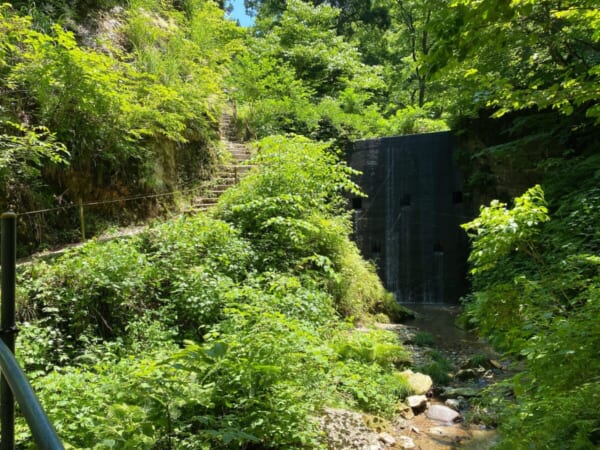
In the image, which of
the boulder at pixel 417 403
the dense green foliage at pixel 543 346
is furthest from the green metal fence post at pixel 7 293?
the boulder at pixel 417 403

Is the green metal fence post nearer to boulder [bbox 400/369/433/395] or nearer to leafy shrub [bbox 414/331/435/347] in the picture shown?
boulder [bbox 400/369/433/395]

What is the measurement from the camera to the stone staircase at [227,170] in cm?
898

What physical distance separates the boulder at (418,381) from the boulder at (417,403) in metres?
0.16

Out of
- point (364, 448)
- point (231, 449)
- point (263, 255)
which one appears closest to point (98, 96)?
point (263, 255)

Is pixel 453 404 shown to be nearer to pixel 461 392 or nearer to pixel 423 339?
pixel 461 392

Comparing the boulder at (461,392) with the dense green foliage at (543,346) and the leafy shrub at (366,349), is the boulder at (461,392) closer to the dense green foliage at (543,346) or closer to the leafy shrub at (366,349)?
the leafy shrub at (366,349)

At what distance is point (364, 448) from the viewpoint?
385 centimetres

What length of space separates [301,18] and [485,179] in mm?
11777

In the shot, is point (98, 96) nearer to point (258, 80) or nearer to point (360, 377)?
point (360, 377)

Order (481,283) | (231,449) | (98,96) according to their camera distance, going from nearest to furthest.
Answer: (231,449) → (98,96) → (481,283)

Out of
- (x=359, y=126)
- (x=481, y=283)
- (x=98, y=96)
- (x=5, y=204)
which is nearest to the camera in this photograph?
(x=5, y=204)

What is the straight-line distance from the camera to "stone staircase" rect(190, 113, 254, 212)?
354 inches

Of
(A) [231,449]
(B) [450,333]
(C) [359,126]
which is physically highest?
(C) [359,126]

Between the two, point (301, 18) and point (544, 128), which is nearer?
point (544, 128)
